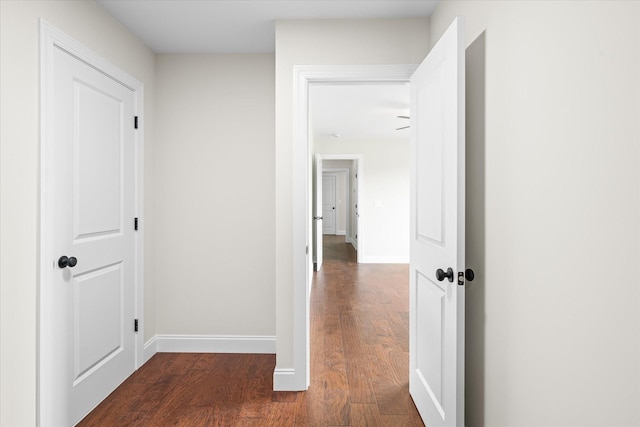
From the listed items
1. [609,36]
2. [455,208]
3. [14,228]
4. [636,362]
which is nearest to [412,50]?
[455,208]

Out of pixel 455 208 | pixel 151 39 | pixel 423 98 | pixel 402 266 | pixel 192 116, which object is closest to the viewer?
pixel 455 208

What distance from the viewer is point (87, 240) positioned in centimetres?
227

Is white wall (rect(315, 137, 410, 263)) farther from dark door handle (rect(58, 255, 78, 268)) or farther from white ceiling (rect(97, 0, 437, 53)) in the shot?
dark door handle (rect(58, 255, 78, 268))

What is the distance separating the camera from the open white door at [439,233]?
164cm

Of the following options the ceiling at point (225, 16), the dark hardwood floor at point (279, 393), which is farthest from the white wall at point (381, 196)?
the ceiling at point (225, 16)

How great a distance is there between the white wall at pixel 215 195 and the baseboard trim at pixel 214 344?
0.05 metres

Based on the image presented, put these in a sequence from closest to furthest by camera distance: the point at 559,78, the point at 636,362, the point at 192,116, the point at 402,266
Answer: the point at 636,362 < the point at 559,78 < the point at 192,116 < the point at 402,266

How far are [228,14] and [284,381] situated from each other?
2.37 m

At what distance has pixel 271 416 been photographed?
7.23 ft

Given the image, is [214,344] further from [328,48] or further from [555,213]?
[555,213]

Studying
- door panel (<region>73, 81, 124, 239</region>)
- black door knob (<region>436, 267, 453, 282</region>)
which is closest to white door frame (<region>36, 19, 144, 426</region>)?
door panel (<region>73, 81, 124, 239</region>)

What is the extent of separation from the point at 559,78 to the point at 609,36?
0.64 ft

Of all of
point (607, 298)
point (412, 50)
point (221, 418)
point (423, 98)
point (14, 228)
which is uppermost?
point (412, 50)

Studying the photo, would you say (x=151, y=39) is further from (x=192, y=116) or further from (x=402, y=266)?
(x=402, y=266)
